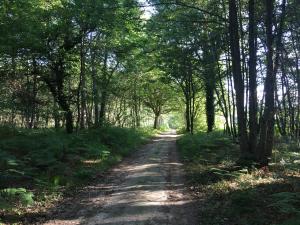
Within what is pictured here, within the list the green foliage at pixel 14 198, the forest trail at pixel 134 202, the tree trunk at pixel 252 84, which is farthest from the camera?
the tree trunk at pixel 252 84

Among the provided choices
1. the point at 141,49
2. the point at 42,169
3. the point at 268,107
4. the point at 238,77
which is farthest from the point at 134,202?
the point at 141,49

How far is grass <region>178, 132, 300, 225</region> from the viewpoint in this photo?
26.3ft

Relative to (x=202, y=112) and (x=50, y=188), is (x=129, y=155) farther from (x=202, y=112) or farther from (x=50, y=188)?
(x=202, y=112)

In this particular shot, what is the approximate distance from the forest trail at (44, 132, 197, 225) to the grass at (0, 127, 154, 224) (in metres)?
0.72

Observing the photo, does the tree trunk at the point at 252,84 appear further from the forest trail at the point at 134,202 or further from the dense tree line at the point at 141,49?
the forest trail at the point at 134,202

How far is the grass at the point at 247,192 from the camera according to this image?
26.3ft

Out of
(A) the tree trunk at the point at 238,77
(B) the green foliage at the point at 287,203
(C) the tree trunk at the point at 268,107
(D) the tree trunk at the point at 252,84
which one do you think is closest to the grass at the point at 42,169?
(B) the green foliage at the point at 287,203

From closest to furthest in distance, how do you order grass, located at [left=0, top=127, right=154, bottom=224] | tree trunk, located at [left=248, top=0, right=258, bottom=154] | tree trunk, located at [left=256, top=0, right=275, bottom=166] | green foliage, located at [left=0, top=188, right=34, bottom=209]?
green foliage, located at [left=0, top=188, right=34, bottom=209] < grass, located at [left=0, top=127, right=154, bottom=224] < tree trunk, located at [left=256, top=0, right=275, bottom=166] < tree trunk, located at [left=248, top=0, right=258, bottom=154]

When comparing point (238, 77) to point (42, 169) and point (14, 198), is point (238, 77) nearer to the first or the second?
point (42, 169)

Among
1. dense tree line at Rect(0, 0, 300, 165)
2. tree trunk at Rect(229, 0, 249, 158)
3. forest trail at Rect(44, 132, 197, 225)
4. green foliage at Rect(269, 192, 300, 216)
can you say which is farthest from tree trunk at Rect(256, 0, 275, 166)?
green foliage at Rect(269, 192, 300, 216)

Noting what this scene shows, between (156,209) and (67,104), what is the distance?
16.5 metres

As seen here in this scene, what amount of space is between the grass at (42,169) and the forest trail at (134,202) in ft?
2.36

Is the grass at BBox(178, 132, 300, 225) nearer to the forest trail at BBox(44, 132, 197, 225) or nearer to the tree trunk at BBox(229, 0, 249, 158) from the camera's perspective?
the forest trail at BBox(44, 132, 197, 225)

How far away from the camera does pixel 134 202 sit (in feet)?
32.5
